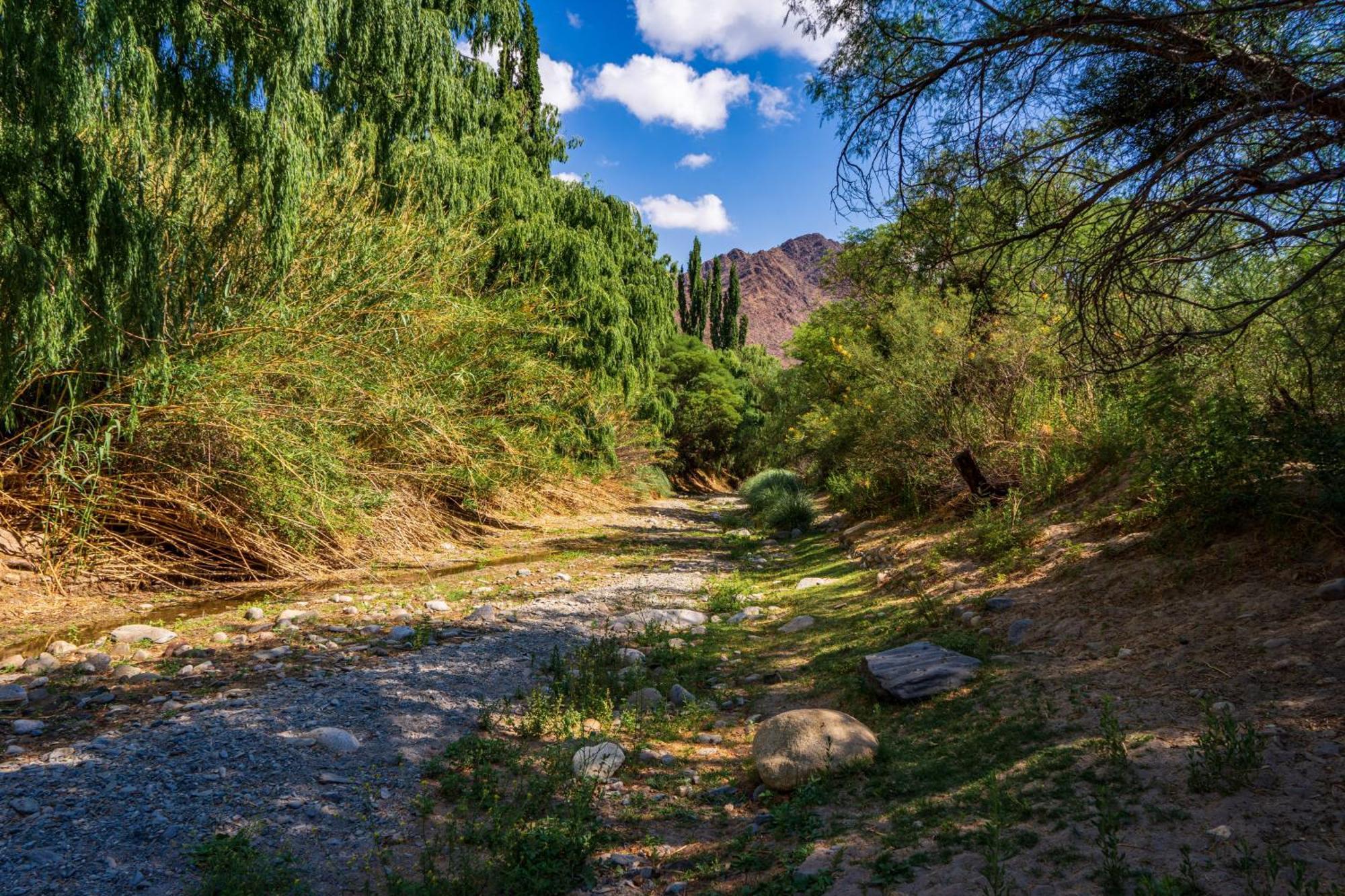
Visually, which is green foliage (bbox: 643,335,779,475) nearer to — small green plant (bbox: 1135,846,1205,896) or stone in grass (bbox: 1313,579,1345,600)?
stone in grass (bbox: 1313,579,1345,600)

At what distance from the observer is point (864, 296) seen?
15.8 meters

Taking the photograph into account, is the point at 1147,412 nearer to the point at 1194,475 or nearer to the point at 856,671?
the point at 1194,475

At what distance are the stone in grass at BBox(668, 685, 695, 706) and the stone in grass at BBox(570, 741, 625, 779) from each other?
0.99 metres

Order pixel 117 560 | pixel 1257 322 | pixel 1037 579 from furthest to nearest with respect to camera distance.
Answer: pixel 117 560 → pixel 1037 579 → pixel 1257 322

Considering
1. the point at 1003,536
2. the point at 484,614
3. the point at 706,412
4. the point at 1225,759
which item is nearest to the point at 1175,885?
the point at 1225,759

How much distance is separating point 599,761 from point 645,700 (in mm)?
1073

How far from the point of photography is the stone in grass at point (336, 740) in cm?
374

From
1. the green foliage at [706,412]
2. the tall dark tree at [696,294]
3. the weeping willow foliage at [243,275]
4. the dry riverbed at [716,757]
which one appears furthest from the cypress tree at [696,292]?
the dry riverbed at [716,757]

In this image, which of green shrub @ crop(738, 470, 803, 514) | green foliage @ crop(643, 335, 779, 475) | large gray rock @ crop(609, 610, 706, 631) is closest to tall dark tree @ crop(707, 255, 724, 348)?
green foliage @ crop(643, 335, 779, 475)

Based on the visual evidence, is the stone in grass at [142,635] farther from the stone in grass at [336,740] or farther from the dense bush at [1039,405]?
the dense bush at [1039,405]

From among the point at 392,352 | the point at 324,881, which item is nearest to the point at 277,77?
the point at 392,352

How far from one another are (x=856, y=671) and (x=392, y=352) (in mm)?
6453

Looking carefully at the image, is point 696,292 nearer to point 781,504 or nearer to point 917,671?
point 781,504

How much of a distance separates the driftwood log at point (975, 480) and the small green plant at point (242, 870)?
7744 mm
